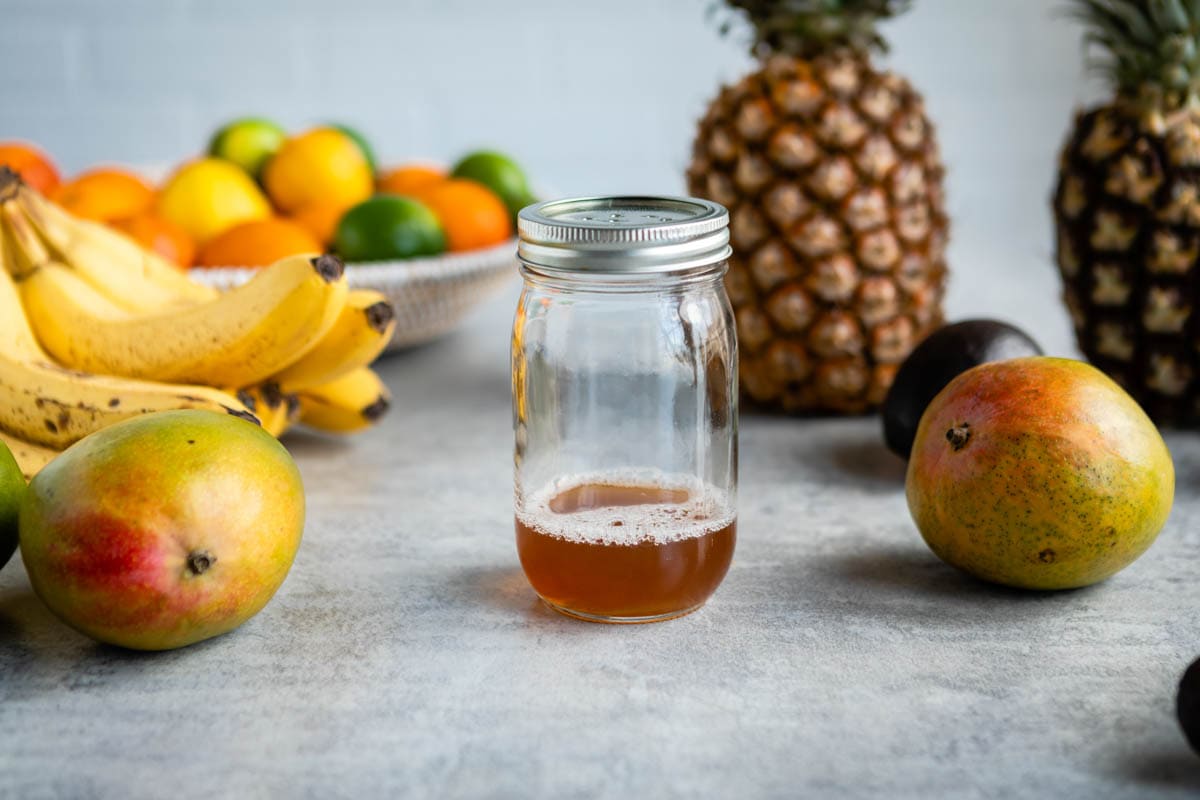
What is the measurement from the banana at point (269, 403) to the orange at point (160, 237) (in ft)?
1.12

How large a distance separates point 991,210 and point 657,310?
1.90m

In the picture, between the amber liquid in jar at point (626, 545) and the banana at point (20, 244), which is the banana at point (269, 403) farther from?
the amber liquid in jar at point (626, 545)

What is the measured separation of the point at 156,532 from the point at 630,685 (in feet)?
0.97

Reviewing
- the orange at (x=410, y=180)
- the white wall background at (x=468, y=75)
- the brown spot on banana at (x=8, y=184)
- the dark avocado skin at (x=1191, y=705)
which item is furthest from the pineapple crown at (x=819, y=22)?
the white wall background at (x=468, y=75)

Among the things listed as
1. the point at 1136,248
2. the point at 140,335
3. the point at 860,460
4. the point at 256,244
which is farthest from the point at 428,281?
the point at 1136,248

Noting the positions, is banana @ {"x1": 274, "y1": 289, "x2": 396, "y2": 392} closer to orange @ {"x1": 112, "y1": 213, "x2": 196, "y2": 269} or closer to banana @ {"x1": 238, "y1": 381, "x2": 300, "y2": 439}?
banana @ {"x1": 238, "y1": 381, "x2": 300, "y2": 439}

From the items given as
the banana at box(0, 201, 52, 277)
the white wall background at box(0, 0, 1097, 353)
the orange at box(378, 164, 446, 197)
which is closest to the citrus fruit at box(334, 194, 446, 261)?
the orange at box(378, 164, 446, 197)

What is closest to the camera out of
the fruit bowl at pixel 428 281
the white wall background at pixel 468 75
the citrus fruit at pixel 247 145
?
the fruit bowl at pixel 428 281

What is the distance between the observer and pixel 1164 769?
2.11 ft

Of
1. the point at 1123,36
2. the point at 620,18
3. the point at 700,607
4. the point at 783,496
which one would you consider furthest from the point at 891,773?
the point at 620,18

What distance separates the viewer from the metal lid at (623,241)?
28.9 inches

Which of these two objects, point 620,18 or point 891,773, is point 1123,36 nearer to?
point 891,773

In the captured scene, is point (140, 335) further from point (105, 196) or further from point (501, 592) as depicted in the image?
point (105, 196)

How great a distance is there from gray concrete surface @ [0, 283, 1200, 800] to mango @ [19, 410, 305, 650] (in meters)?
0.05
